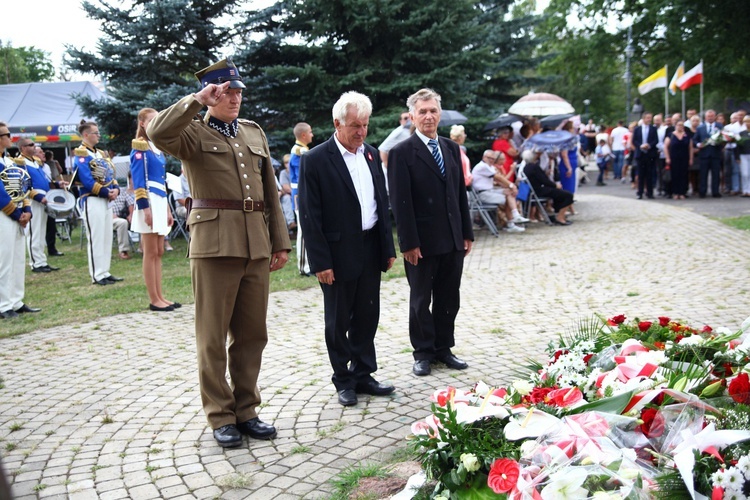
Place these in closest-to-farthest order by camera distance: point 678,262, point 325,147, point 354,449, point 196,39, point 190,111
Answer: point 190,111 < point 354,449 < point 325,147 < point 678,262 < point 196,39

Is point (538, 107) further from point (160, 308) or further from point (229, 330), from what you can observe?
point (229, 330)

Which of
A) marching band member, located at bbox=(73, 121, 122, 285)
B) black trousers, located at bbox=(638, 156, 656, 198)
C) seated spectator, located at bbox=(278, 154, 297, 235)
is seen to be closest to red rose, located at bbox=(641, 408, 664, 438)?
marching band member, located at bbox=(73, 121, 122, 285)

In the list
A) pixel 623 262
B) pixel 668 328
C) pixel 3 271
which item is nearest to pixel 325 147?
pixel 668 328

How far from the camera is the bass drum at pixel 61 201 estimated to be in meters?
14.5

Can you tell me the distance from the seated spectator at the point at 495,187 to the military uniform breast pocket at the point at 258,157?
9.51 meters

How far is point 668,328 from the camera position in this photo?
4.52m

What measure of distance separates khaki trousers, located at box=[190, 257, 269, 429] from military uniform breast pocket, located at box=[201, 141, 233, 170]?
1.81 ft

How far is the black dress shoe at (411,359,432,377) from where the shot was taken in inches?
219

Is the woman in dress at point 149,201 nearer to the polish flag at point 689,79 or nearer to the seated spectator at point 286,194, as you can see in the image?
the seated spectator at point 286,194

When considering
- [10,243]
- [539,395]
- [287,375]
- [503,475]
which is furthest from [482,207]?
[503,475]

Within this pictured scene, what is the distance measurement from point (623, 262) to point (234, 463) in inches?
292

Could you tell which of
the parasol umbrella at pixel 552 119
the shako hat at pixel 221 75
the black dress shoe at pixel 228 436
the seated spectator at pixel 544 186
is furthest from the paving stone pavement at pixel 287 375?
the parasol umbrella at pixel 552 119

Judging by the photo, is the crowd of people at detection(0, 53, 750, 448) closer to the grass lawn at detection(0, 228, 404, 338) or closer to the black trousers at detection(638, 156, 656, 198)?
the grass lawn at detection(0, 228, 404, 338)

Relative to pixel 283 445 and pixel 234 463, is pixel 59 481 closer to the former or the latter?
pixel 234 463
